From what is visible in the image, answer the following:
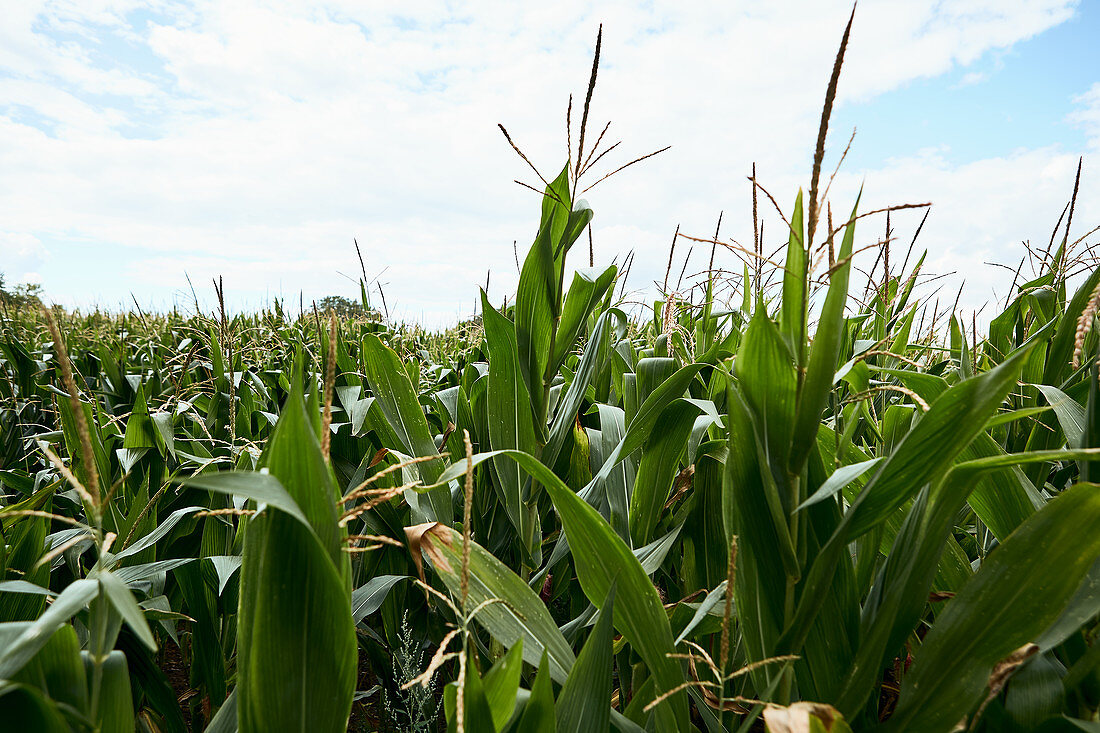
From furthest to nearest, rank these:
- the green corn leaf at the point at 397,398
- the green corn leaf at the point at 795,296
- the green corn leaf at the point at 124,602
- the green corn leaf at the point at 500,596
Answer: the green corn leaf at the point at 397,398 → the green corn leaf at the point at 500,596 → the green corn leaf at the point at 795,296 → the green corn leaf at the point at 124,602

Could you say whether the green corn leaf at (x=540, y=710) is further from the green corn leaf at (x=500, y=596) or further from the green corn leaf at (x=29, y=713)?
the green corn leaf at (x=29, y=713)

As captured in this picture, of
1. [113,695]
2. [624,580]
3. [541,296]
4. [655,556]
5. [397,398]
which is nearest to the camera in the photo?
[113,695]

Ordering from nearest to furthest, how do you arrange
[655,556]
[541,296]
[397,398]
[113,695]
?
[113,695], [655,556], [541,296], [397,398]

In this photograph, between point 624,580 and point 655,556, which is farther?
point 655,556

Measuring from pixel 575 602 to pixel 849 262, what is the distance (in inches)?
39.1

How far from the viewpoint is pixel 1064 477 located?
112 cm

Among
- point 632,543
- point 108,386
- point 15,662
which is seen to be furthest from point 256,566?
point 108,386

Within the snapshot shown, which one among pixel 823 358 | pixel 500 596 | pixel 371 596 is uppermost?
pixel 823 358

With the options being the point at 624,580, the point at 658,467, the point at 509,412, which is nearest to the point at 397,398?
the point at 509,412

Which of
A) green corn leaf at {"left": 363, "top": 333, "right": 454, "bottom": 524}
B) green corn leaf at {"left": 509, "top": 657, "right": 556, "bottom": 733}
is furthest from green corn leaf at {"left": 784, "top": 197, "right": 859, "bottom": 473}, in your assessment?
green corn leaf at {"left": 363, "top": 333, "right": 454, "bottom": 524}

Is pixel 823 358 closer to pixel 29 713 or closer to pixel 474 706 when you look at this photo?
pixel 474 706

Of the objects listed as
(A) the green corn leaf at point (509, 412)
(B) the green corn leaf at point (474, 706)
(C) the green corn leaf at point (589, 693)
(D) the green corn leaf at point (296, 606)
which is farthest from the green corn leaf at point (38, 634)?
(A) the green corn leaf at point (509, 412)

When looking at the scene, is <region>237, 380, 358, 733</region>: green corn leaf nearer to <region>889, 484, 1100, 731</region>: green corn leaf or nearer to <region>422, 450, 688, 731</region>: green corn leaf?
<region>422, 450, 688, 731</region>: green corn leaf

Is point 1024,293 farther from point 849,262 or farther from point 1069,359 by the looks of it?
point 849,262
